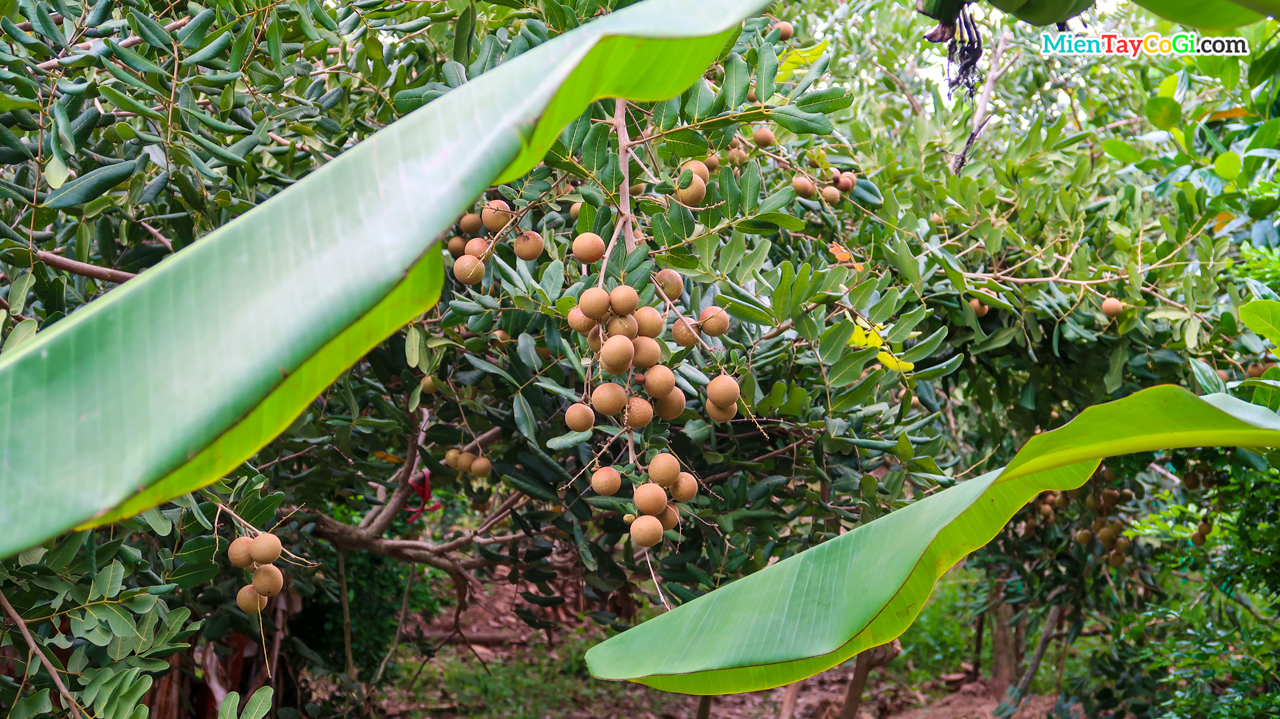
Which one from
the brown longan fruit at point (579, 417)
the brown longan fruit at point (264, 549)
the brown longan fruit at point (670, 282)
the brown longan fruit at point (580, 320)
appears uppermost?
the brown longan fruit at point (580, 320)

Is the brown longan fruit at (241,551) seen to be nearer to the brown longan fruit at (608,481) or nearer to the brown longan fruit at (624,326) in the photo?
the brown longan fruit at (608,481)

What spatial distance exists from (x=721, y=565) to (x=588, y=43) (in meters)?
1.43

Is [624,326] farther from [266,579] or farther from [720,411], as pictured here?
[266,579]

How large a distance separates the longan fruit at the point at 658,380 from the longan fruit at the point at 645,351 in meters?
0.02

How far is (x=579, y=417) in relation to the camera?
1338 millimetres

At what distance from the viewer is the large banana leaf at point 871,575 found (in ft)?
2.74

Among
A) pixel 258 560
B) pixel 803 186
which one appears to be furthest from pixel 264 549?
pixel 803 186

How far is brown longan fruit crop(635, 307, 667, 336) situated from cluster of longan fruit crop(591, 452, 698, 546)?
205mm

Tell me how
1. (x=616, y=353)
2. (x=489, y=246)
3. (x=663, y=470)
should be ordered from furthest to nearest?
1. (x=489, y=246)
2. (x=663, y=470)
3. (x=616, y=353)

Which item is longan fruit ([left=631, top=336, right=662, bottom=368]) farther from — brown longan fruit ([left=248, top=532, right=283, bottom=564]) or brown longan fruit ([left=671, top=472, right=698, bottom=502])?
brown longan fruit ([left=248, top=532, right=283, bottom=564])

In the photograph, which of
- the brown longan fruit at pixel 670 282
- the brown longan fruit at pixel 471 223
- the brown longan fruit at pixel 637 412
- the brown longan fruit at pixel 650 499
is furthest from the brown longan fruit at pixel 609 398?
the brown longan fruit at pixel 471 223

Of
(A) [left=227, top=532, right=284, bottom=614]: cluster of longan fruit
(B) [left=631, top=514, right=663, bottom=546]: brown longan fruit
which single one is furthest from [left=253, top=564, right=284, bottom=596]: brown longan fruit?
(B) [left=631, top=514, right=663, bottom=546]: brown longan fruit

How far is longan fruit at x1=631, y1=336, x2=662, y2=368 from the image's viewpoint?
1.20 m

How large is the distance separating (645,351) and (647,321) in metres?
0.05
